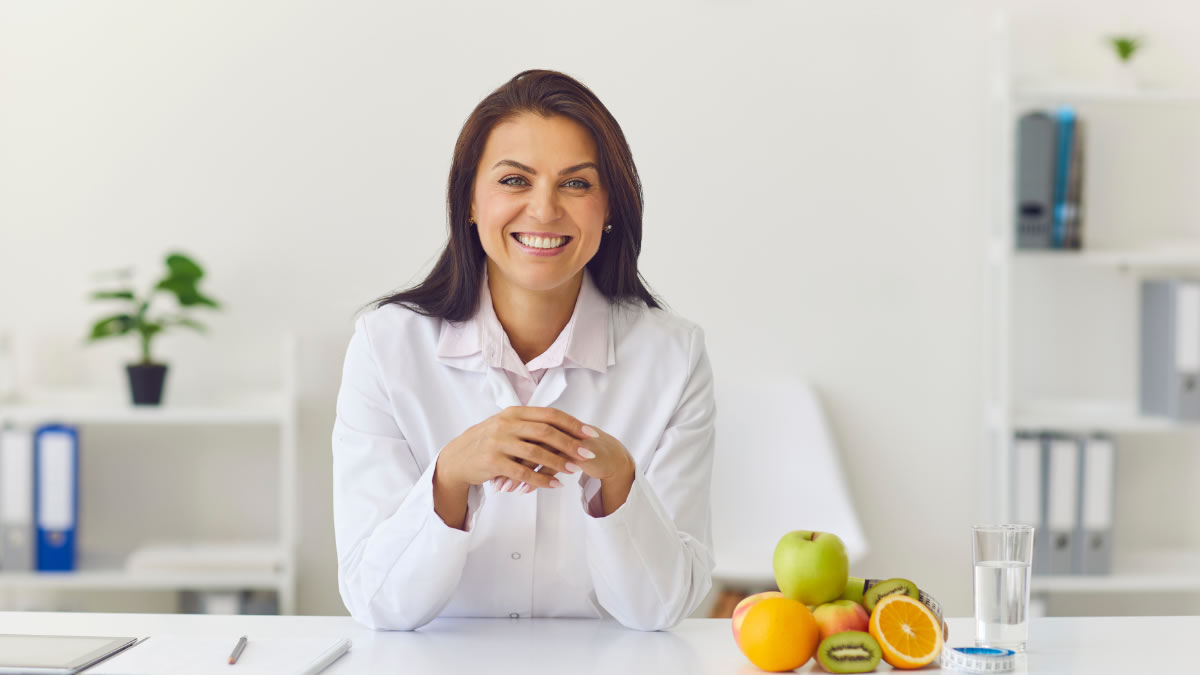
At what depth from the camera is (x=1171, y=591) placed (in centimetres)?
301

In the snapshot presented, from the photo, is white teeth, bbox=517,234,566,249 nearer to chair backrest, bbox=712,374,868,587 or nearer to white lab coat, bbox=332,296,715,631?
white lab coat, bbox=332,296,715,631

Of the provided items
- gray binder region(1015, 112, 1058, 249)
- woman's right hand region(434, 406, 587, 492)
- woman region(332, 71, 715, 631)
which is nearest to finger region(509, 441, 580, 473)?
woman's right hand region(434, 406, 587, 492)

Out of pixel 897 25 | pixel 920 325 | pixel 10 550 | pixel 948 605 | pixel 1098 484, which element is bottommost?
pixel 948 605

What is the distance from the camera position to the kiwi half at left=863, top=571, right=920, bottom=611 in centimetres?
105

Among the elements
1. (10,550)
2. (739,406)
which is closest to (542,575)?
(739,406)

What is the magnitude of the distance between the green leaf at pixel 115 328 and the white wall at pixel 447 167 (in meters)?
0.22

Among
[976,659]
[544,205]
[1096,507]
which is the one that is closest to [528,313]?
[544,205]

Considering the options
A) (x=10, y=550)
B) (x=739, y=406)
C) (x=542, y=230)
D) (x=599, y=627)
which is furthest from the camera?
(x=739, y=406)

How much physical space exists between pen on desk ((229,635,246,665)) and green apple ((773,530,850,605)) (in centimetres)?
51

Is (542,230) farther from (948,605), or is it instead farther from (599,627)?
(948,605)

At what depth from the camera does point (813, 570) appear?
41.1 inches

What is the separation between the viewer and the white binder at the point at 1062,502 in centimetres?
279

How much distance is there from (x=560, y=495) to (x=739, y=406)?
61.2 inches

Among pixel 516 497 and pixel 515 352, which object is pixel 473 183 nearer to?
pixel 515 352
